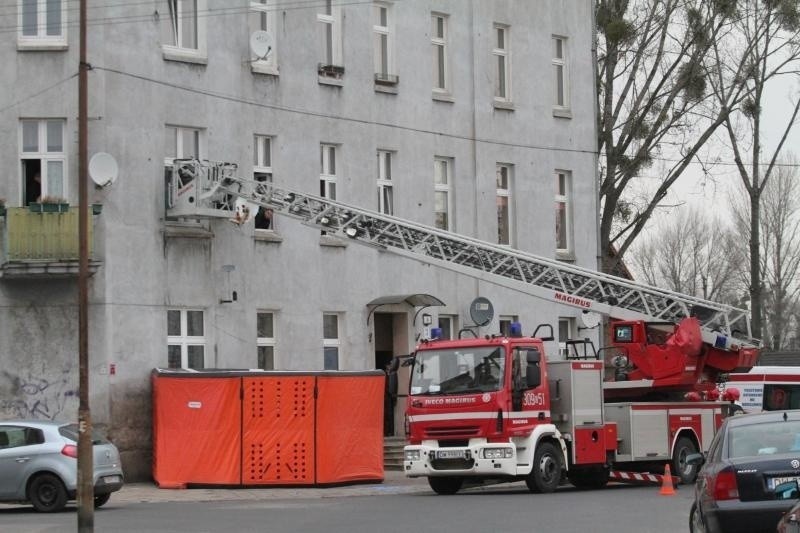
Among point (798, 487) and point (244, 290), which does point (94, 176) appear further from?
point (798, 487)

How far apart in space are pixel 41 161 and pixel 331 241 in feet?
24.4

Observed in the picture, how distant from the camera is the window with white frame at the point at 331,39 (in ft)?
120

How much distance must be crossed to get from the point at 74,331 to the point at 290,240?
6005mm

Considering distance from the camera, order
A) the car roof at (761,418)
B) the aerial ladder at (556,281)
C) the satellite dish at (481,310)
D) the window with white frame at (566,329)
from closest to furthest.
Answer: the car roof at (761,418), the aerial ladder at (556,281), the satellite dish at (481,310), the window with white frame at (566,329)

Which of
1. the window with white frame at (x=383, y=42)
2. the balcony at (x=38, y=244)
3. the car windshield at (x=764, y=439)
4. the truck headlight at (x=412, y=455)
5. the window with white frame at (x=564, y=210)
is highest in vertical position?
the window with white frame at (x=383, y=42)

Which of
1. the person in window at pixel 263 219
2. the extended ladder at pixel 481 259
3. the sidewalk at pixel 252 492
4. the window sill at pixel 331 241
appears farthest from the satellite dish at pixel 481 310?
the sidewalk at pixel 252 492

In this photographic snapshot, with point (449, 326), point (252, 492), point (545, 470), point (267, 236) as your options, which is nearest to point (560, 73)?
point (449, 326)

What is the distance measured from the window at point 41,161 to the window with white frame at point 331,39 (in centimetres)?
714

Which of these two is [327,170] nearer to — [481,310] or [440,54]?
[440,54]

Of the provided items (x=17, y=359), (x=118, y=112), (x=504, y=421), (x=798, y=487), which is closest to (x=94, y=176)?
(x=118, y=112)

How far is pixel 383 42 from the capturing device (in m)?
38.4

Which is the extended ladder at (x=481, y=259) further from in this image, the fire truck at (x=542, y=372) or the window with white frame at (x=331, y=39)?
the window with white frame at (x=331, y=39)

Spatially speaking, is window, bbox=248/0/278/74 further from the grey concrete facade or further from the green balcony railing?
the green balcony railing

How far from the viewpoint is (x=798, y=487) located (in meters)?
14.5
